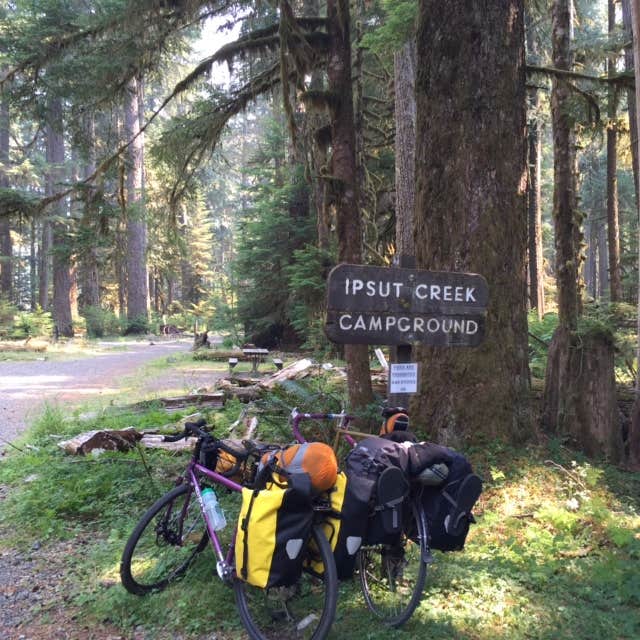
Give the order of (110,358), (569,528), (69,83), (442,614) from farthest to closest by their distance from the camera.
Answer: (110,358), (69,83), (569,528), (442,614)

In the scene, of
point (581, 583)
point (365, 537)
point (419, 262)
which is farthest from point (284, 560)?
point (419, 262)

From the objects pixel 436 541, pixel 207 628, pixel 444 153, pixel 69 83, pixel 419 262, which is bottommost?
pixel 207 628

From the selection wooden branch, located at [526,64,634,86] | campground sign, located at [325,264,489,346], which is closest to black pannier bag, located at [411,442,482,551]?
campground sign, located at [325,264,489,346]

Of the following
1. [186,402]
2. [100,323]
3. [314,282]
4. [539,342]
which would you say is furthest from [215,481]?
[100,323]

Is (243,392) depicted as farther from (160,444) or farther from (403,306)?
(403,306)

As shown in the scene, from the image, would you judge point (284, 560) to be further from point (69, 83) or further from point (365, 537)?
point (69, 83)

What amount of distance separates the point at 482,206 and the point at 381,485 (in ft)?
12.2

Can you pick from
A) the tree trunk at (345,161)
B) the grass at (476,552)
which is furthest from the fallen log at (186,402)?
the tree trunk at (345,161)

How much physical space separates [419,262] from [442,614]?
145 inches

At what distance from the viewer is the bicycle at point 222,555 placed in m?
3.02

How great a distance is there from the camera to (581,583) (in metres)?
3.70

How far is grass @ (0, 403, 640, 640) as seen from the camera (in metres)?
3.24

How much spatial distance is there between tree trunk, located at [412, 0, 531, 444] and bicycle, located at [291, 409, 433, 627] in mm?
2363

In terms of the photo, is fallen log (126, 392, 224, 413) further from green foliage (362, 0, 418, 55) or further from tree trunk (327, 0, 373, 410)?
green foliage (362, 0, 418, 55)
